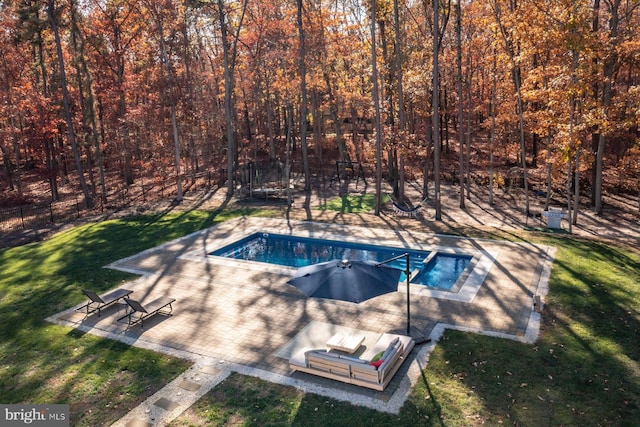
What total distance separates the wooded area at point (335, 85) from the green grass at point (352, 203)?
194 cm

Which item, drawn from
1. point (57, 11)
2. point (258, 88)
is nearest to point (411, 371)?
point (57, 11)

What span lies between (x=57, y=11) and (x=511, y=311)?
25.5 metres

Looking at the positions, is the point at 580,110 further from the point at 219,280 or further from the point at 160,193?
the point at 160,193

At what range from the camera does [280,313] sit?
11.2 m

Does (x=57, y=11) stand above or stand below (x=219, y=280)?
above

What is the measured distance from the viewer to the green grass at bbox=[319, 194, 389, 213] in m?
23.2

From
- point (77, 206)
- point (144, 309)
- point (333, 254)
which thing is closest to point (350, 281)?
point (144, 309)

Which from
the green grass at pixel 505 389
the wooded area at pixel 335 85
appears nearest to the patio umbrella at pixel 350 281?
the green grass at pixel 505 389

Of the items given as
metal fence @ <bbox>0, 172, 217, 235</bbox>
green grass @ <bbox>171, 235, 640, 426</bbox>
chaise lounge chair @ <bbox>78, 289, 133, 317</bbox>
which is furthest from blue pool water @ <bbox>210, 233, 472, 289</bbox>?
metal fence @ <bbox>0, 172, 217, 235</bbox>

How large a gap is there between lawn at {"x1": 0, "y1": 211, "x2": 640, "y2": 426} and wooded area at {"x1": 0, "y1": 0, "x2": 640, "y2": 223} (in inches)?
320

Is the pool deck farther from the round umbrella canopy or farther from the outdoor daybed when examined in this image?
the round umbrella canopy

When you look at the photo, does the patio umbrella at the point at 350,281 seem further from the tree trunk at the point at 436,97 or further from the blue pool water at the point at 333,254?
the tree trunk at the point at 436,97

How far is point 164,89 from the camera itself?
26.5 meters

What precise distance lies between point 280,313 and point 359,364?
369 centimetres
